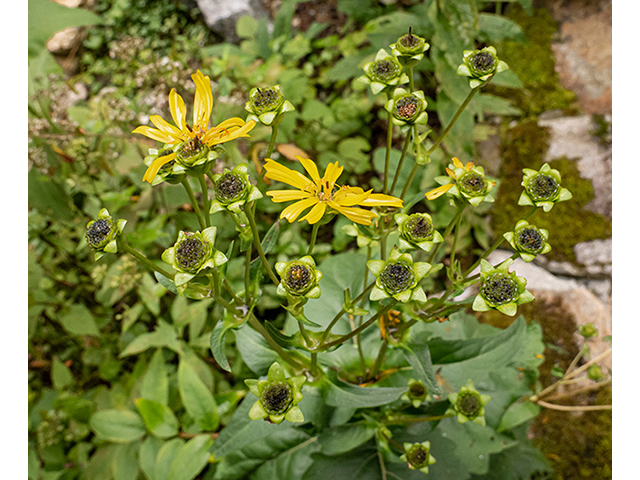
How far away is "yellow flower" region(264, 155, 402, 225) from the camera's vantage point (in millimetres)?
1036

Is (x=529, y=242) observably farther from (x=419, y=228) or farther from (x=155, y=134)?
(x=155, y=134)

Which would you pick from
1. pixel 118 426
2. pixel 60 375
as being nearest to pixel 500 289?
pixel 118 426

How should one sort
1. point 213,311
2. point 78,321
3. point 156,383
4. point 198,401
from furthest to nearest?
1. point 213,311
2. point 78,321
3. point 156,383
4. point 198,401

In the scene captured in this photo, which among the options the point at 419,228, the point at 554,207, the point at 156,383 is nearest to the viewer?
the point at 419,228

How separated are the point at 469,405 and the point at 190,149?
3.90 feet

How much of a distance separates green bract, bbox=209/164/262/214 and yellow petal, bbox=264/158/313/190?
0.09 m

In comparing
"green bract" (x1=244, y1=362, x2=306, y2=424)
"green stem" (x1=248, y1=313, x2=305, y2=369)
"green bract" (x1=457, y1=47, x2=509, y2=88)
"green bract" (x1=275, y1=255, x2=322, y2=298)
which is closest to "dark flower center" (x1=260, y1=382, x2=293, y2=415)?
"green bract" (x1=244, y1=362, x2=306, y2=424)

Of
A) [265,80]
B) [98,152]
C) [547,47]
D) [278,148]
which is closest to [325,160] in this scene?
[278,148]

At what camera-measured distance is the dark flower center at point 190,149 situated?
963 millimetres

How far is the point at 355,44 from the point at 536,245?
251 centimetres

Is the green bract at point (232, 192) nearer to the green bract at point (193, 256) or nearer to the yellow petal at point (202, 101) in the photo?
the green bract at point (193, 256)

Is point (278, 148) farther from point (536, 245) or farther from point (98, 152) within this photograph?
point (536, 245)

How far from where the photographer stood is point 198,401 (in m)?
1.87

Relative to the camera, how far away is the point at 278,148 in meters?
2.36
